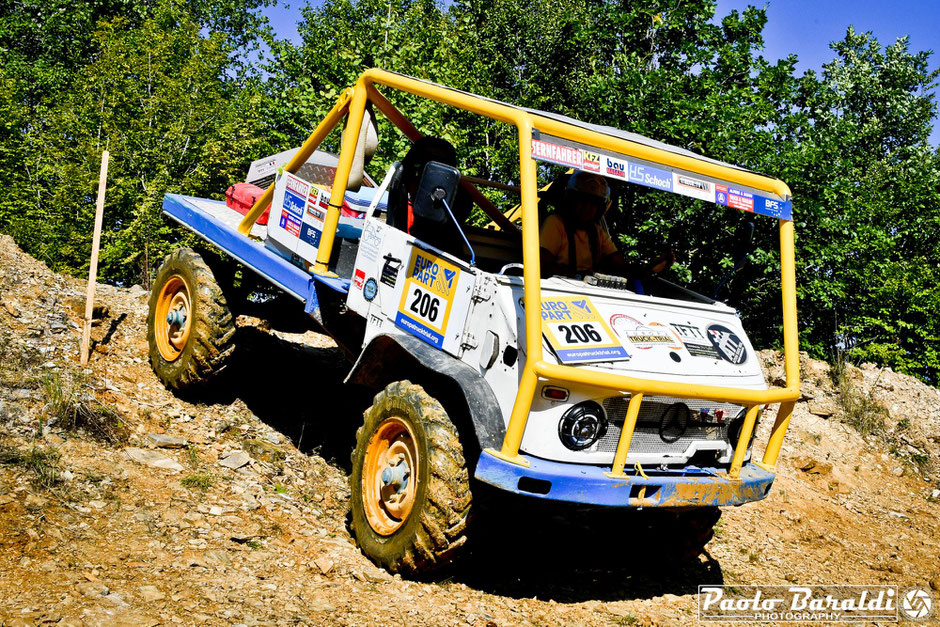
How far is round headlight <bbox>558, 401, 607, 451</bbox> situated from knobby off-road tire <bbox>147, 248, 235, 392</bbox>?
3.52 metres

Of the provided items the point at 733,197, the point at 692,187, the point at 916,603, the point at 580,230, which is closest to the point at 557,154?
the point at 692,187

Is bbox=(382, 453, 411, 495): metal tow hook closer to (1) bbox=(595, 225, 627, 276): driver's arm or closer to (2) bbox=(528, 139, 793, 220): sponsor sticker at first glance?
(2) bbox=(528, 139, 793, 220): sponsor sticker

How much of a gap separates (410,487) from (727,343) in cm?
216

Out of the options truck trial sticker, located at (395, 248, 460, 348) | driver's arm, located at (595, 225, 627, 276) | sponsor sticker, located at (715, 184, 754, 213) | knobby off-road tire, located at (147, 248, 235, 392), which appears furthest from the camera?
knobby off-road tire, located at (147, 248, 235, 392)

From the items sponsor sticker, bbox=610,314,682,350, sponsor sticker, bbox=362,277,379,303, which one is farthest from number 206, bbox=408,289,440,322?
sponsor sticker, bbox=610,314,682,350

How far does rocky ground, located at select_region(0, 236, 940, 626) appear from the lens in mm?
3811

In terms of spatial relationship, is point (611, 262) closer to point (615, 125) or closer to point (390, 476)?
point (390, 476)

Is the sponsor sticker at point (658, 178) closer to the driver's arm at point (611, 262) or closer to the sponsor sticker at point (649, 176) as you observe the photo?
the sponsor sticker at point (649, 176)

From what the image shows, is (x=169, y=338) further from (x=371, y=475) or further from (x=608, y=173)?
(x=608, y=173)

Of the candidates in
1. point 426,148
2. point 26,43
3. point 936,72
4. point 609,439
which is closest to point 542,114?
point 426,148

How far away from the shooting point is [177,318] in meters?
6.70

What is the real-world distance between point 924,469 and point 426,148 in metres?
7.10

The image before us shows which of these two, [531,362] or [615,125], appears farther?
[615,125]

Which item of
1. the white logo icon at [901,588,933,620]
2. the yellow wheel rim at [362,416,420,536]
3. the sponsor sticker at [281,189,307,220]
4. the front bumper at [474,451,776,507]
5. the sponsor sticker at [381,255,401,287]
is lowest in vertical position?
the white logo icon at [901,588,933,620]
